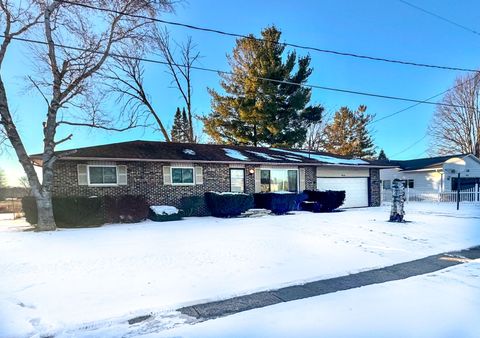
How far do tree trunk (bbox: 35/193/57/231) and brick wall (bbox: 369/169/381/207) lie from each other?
58.5 ft

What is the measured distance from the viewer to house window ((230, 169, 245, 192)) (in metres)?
15.8

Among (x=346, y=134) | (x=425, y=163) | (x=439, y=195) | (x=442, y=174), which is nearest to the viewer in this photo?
(x=439, y=195)

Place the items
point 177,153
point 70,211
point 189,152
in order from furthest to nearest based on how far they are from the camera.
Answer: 1. point 189,152
2. point 177,153
3. point 70,211

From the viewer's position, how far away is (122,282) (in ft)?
16.4

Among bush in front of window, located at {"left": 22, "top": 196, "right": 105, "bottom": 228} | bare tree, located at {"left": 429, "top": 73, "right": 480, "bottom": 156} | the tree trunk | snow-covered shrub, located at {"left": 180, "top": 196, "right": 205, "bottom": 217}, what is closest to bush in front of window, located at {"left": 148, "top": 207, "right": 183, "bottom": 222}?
snow-covered shrub, located at {"left": 180, "top": 196, "right": 205, "bottom": 217}

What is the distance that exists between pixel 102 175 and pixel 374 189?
54.4ft

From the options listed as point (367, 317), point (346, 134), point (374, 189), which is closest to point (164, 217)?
point (367, 317)

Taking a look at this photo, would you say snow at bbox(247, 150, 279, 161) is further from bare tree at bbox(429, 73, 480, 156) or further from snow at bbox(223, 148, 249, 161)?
bare tree at bbox(429, 73, 480, 156)

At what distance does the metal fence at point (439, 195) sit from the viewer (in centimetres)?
2112

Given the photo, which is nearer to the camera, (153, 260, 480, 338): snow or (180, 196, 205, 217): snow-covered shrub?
(153, 260, 480, 338): snow

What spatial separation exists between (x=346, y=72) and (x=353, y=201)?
8024mm

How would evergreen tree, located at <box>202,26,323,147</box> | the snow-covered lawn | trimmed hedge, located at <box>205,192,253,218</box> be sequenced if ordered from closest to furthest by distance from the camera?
the snow-covered lawn, trimmed hedge, located at <box>205,192,253,218</box>, evergreen tree, located at <box>202,26,323,147</box>

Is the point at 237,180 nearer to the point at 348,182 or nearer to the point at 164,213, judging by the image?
the point at 164,213

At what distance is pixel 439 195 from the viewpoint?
22578 mm
